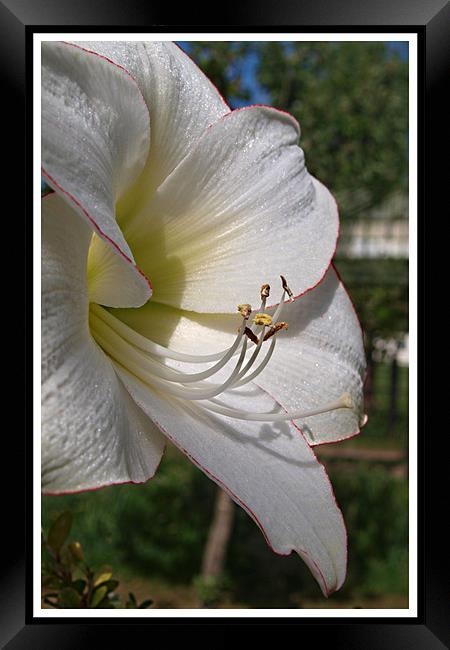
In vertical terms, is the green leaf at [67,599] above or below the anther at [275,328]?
below

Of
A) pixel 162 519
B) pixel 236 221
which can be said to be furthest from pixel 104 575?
pixel 162 519

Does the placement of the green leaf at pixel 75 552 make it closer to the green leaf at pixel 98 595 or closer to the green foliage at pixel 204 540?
the green leaf at pixel 98 595

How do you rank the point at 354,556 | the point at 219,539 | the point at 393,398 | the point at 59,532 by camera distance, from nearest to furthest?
the point at 59,532, the point at 219,539, the point at 354,556, the point at 393,398

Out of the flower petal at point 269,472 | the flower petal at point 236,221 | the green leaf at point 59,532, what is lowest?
the green leaf at point 59,532

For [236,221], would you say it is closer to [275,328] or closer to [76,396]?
[275,328]

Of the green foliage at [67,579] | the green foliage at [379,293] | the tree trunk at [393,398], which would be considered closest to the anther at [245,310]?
the green foliage at [67,579]

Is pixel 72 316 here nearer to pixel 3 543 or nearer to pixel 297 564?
pixel 3 543

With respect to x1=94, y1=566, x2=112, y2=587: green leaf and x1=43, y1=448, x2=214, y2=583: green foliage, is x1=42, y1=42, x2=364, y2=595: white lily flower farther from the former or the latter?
x1=43, y1=448, x2=214, y2=583: green foliage

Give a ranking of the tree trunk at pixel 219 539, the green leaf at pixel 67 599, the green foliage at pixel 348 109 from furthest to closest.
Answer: the tree trunk at pixel 219 539
the green foliage at pixel 348 109
the green leaf at pixel 67 599
